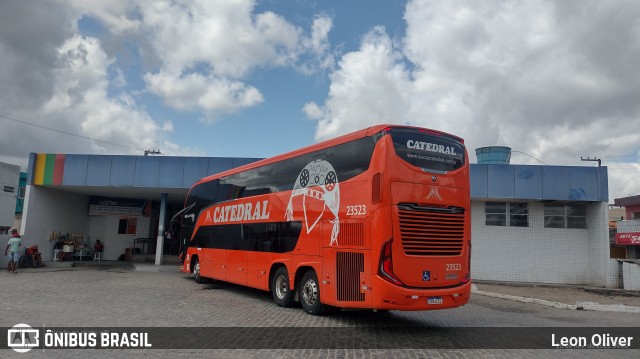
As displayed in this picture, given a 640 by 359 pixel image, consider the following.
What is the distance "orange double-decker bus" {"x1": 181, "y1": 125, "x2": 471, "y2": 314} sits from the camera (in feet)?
26.6

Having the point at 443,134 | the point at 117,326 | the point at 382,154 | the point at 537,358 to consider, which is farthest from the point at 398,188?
the point at 117,326

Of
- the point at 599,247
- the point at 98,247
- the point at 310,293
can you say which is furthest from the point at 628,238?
the point at 98,247

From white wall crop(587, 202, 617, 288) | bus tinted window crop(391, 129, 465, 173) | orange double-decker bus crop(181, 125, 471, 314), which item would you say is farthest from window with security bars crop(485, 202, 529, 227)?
bus tinted window crop(391, 129, 465, 173)

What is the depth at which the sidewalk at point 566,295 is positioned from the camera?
13227mm

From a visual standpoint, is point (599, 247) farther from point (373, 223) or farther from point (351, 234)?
point (373, 223)

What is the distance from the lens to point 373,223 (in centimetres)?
823

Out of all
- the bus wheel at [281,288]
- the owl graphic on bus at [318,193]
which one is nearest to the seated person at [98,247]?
the bus wheel at [281,288]

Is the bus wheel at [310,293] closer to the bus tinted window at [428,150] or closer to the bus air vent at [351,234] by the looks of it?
the bus air vent at [351,234]

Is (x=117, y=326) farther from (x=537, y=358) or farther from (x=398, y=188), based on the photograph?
(x=537, y=358)

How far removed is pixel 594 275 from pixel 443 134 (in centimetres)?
1474

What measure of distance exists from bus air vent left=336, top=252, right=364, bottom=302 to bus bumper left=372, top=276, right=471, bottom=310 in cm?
50

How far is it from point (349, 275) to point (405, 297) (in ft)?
4.16

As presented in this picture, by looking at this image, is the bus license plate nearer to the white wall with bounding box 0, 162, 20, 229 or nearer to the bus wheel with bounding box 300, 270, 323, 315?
the bus wheel with bounding box 300, 270, 323, 315

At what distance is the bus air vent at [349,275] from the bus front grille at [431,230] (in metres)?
1.01
